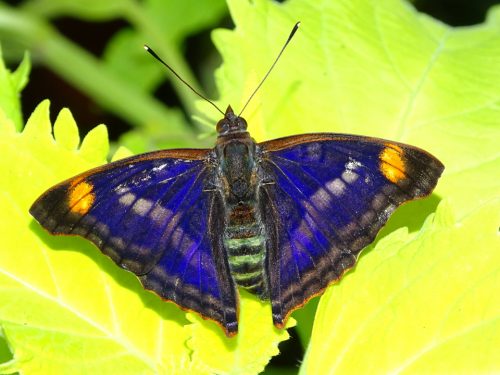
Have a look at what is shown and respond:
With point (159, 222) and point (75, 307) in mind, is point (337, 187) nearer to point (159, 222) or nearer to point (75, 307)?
point (159, 222)

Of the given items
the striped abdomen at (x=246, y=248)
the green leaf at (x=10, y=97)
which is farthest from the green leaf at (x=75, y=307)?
the green leaf at (x=10, y=97)

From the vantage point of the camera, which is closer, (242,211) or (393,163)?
(393,163)

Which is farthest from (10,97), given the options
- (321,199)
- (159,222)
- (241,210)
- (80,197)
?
(321,199)

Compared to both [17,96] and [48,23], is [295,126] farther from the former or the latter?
[48,23]

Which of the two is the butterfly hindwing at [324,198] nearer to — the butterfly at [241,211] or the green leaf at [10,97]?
the butterfly at [241,211]

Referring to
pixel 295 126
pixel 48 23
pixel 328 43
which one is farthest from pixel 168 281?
pixel 48 23

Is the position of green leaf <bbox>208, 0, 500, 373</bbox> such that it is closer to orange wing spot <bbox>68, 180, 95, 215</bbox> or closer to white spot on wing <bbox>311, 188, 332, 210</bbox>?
white spot on wing <bbox>311, 188, 332, 210</bbox>

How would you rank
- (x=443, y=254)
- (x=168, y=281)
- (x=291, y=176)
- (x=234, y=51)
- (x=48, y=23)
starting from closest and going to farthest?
(x=443, y=254)
(x=168, y=281)
(x=291, y=176)
(x=234, y=51)
(x=48, y=23)
